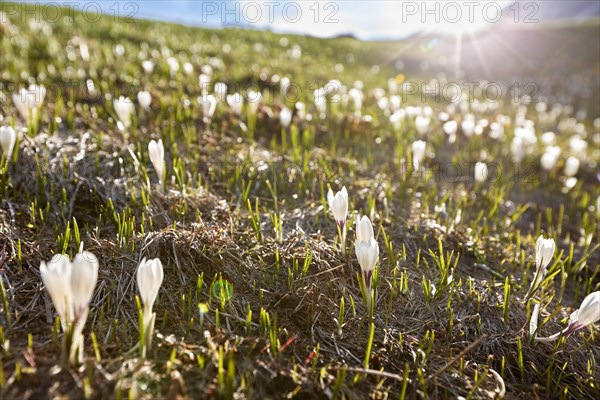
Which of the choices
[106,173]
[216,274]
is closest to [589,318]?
[216,274]

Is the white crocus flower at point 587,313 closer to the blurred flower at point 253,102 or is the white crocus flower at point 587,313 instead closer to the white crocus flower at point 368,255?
the white crocus flower at point 368,255

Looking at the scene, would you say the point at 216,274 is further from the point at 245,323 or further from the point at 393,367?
the point at 393,367

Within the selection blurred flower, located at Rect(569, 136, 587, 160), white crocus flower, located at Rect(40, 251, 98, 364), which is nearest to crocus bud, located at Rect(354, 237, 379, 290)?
white crocus flower, located at Rect(40, 251, 98, 364)

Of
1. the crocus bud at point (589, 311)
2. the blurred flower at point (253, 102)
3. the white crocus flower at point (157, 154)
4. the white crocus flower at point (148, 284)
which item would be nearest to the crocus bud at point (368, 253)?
the white crocus flower at point (148, 284)

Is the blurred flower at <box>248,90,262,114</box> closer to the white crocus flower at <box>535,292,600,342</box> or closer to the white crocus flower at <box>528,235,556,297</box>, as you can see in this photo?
the white crocus flower at <box>528,235,556,297</box>

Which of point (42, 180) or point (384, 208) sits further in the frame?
point (384, 208)

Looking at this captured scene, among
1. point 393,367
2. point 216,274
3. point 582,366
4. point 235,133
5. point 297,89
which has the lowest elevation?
point 582,366
